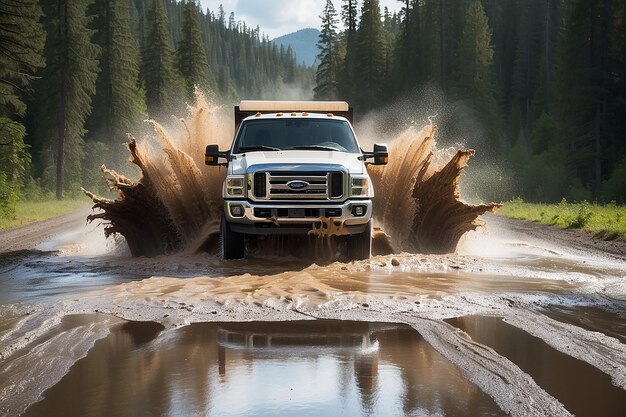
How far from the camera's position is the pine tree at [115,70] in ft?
186

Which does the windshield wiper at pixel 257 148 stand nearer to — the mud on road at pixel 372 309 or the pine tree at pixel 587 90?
the mud on road at pixel 372 309

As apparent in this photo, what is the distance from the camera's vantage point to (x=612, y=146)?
44.2 meters

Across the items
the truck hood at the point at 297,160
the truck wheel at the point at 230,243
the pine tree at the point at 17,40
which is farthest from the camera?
the pine tree at the point at 17,40

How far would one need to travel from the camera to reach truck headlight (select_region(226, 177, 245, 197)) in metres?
10.9

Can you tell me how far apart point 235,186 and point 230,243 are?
928 millimetres

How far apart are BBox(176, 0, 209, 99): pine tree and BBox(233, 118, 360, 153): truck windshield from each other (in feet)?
226

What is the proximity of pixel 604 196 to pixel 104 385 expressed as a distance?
38.2 meters

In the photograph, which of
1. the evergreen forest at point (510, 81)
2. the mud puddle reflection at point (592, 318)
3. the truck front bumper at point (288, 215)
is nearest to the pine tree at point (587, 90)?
the evergreen forest at point (510, 81)

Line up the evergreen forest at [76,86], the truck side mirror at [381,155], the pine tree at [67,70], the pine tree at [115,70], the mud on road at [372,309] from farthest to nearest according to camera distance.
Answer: the pine tree at [115,70] < the pine tree at [67,70] < the evergreen forest at [76,86] < the truck side mirror at [381,155] < the mud on road at [372,309]

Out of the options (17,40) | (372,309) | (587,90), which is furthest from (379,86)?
(372,309)

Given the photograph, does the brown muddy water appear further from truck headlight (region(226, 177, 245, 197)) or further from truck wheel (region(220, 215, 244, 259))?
truck headlight (region(226, 177, 245, 197))

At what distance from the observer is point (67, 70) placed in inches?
1845

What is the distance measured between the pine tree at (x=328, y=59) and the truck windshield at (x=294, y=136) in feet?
251

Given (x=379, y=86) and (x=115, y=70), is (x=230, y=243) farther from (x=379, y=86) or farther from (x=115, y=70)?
(x=379, y=86)
